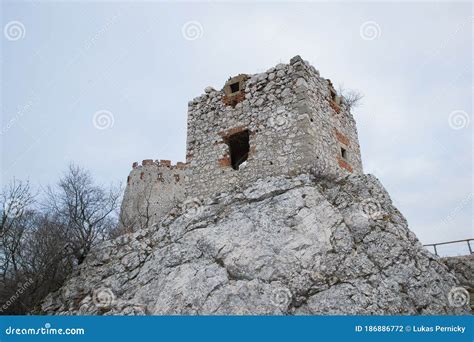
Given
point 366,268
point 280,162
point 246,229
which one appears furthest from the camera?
point 280,162

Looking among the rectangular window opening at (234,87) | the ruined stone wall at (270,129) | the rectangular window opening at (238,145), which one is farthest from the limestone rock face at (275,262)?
the rectangular window opening at (234,87)

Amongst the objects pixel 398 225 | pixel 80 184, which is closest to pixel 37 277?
pixel 80 184

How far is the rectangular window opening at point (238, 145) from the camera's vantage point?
30.8 ft

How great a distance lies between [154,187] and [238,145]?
12489 millimetres

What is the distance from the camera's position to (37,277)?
832 cm

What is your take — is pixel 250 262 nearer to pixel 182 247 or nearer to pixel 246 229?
pixel 246 229

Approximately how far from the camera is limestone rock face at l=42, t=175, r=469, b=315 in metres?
5.84

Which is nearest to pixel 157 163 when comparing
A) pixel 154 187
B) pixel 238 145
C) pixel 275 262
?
pixel 154 187

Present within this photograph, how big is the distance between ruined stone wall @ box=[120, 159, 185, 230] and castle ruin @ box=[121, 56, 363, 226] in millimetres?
11282

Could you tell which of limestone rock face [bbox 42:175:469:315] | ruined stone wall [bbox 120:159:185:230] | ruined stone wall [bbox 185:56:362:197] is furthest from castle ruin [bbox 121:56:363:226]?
ruined stone wall [bbox 120:159:185:230]

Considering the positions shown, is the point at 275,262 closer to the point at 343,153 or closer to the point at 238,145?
the point at 238,145

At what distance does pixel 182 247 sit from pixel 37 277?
3791 millimetres

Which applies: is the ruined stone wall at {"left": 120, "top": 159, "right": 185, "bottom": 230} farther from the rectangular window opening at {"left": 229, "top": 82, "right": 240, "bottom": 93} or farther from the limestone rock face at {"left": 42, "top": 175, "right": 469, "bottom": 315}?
the limestone rock face at {"left": 42, "top": 175, "right": 469, "bottom": 315}

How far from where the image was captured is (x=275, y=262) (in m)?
6.38
